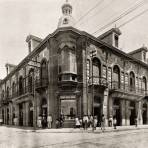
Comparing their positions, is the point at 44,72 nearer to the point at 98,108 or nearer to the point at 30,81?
the point at 30,81

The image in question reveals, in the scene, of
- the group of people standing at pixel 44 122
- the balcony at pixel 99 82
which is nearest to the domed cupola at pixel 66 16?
the balcony at pixel 99 82

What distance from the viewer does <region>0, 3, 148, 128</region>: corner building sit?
19062mm

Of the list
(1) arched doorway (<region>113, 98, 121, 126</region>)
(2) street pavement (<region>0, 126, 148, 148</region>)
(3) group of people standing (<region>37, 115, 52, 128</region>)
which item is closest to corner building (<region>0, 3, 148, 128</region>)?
(1) arched doorway (<region>113, 98, 121, 126</region>)

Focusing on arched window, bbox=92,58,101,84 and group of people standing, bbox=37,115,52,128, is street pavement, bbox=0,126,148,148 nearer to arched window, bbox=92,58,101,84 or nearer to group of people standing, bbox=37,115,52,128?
group of people standing, bbox=37,115,52,128

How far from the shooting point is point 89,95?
64.1 feet

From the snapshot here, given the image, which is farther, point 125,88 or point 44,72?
point 125,88

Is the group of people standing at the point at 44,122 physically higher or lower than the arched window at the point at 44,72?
lower

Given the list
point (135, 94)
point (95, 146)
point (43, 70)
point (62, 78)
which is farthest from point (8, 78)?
point (95, 146)

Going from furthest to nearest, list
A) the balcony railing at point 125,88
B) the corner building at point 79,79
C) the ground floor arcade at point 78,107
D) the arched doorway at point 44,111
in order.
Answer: the balcony railing at point 125,88 < the arched doorway at point 44,111 < the corner building at point 79,79 < the ground floor arcade at point 78,107

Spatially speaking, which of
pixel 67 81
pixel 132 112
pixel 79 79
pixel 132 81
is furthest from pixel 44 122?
pixel 132 81

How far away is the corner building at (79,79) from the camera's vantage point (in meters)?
19.1

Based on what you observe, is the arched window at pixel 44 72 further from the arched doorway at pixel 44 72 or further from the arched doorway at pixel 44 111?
the arched doorway at pixel 44 111

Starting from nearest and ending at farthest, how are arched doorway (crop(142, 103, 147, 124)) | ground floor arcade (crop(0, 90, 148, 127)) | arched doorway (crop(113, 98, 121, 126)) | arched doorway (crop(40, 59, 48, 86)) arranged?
1. ground floor arcade (crop(0, 90, 148, 127))
2. arched doorway (crop(40, 59, 48, 86))
3. arched doorway (crop(113, 98, 121, 126))
4. arched doorway (crop(142, 103, 147, 124))

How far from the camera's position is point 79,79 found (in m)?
19.2
